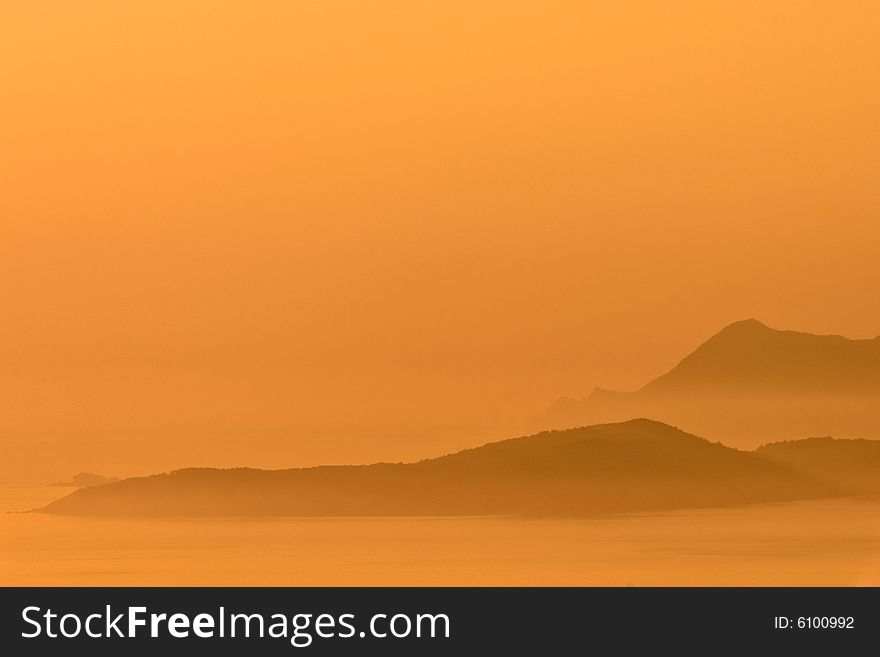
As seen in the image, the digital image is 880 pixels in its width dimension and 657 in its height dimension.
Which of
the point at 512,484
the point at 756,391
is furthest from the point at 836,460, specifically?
the point at 512,484

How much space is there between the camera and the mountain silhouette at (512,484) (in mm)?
→ 8438

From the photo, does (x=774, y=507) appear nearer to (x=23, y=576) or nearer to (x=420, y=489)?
(x=420, y=489)

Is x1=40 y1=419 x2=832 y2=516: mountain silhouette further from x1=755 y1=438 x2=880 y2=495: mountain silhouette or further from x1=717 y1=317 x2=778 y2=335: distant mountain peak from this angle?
x1=717 y1=317 x2=778 y2=335: distant mountain peak

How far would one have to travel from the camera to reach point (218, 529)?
845 centimetres

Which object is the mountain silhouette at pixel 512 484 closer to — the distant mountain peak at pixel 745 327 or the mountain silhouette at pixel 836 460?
the mountain silhouette at pixel 836 460

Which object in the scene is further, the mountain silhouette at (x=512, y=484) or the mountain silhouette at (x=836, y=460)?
the mountain silhouette at (x=836, y=460)

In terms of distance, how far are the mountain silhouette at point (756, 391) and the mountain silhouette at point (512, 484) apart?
15 cm

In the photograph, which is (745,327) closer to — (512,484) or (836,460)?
(836,460)

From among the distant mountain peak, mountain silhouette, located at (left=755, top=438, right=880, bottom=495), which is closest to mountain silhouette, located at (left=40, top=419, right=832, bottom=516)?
mountain silhouette, located at (left=755, top=438, right=880, bottom=495)

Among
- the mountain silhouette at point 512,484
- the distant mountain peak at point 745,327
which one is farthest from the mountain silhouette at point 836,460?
the distant mountain peak at point 745,327
